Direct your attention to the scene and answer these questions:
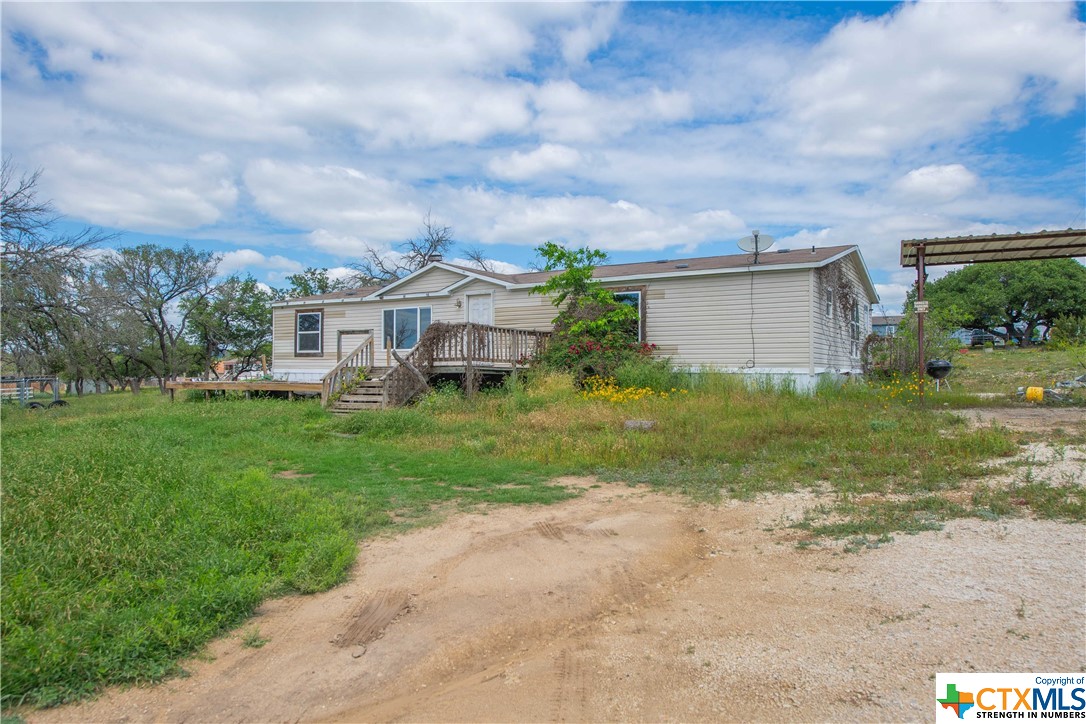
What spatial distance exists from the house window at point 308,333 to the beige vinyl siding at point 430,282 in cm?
328

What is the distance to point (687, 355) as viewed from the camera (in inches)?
638

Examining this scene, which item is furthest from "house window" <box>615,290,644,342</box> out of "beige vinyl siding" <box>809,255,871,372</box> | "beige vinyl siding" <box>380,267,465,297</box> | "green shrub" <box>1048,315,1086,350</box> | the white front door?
"green shrub" <box>1048,315,1086,350</box>

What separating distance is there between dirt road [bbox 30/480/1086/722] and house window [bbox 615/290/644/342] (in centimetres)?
1169

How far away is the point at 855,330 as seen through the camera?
18.9 m

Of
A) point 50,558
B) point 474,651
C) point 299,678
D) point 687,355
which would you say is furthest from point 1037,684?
point 687,355

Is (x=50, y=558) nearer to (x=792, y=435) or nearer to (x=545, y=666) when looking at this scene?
(x=545, y=666)

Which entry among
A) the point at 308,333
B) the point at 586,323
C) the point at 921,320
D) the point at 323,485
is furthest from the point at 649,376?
the point at 308,333

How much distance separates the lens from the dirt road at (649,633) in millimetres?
2834

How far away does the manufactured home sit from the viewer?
14.9 m

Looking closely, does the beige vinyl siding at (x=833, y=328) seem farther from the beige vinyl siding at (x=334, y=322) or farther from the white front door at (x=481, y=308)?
the beige vinyl siding at (x=334, y=322)

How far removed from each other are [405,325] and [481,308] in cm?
267

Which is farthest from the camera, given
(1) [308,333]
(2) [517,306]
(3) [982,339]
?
(3) [982,339]

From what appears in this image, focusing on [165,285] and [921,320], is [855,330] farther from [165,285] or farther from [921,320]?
[165,285]

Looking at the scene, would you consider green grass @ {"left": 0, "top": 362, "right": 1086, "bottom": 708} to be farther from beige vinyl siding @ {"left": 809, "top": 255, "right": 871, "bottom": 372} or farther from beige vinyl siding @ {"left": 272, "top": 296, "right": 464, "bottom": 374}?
beige vinyl siding @ {"left": 272, "top": 296, "right": 464, "bottom": 374}
